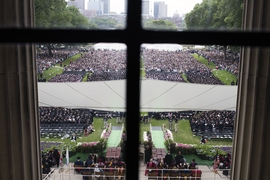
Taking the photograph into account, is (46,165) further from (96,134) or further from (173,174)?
(173,174)

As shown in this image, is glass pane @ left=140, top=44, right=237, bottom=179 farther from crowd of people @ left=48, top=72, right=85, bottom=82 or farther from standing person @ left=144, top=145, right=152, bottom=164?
crowd of people @ left=48, top=72, right=85, bottom=82

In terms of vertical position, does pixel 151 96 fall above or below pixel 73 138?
above

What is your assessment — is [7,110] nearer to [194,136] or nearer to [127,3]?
[127,3]

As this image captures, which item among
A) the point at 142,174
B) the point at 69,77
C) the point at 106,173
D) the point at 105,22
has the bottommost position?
the point at 142,174

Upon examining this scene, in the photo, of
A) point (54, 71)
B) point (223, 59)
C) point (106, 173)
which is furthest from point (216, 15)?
point (54, 71)

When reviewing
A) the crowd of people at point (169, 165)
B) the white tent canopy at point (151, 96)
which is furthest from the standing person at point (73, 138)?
the crowd of people at point (169, 165)

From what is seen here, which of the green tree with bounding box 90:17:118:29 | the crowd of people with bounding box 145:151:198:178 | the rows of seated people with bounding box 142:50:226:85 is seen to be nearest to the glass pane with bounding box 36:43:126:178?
the crowd of people with bounding box 145:151:198:178
